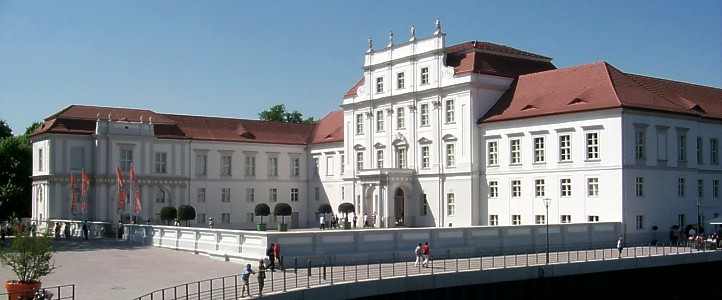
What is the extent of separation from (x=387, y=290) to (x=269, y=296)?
543 centimetres

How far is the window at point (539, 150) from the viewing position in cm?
5484

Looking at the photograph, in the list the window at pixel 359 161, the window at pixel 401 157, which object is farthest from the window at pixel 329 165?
the window at pixel 401 157

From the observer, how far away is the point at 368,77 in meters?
69.3

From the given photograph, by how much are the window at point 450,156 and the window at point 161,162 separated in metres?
24.2

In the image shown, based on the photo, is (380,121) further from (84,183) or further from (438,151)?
(84,183)

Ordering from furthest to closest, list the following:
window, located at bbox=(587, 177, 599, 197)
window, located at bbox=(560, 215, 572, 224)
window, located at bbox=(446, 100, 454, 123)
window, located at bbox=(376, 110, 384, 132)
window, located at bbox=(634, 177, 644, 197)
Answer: window, located at bbox=(376, 110, 384, 132), window, located at bbox=(446, 100, 454, 123), window, located at bbox=(560, 215, 572, 224), window, located at bbox=(587, 177, 599, 197), window, located at bbox=(634, 177, 644, 197)

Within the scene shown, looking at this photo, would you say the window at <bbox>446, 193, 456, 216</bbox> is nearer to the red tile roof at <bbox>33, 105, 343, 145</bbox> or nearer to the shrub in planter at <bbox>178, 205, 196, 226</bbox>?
the red tile roof at <bbox>33, 105, 343, 145</bbox>

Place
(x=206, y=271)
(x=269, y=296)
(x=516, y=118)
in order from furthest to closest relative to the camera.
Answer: (x=516, y=118), (x=206, y=271), (x=269, y=296)

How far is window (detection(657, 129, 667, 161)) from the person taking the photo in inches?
2036

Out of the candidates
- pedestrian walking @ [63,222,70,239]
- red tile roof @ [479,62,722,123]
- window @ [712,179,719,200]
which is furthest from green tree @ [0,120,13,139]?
window @ [712,179,719,200]

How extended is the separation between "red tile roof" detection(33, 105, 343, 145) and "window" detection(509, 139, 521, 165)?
870 inches

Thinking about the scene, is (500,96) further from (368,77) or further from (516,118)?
(368,77)

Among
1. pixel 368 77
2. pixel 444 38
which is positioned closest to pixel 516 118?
pixel 444 38

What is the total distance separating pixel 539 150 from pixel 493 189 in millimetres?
4981
